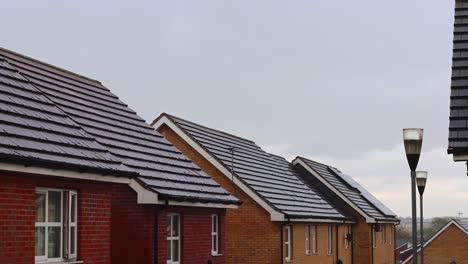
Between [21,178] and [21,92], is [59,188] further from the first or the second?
[21,92]

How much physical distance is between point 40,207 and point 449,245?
39774 mm

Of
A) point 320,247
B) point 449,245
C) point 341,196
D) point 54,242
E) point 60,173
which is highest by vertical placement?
point 60,173

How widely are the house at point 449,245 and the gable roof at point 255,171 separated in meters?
17.4

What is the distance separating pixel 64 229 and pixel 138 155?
18.5 feet

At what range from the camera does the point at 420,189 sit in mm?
21094

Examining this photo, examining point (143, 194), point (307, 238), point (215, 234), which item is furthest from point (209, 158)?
point (143, 194)

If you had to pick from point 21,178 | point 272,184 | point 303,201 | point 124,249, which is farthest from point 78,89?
point 303,201

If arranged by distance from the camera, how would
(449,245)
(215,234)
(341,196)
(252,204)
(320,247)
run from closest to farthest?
1. (215,234)
2. (252,204)
3. (320,247)
4. (341,196)
5. (449,245)

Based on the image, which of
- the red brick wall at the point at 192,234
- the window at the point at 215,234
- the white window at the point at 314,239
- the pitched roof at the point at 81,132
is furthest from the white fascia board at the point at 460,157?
the white window at the point at 314,239

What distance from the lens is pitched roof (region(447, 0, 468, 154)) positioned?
12.0 meters

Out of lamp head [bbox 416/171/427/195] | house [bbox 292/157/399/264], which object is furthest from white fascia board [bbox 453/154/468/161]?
house [bbox 292/157/399/264]

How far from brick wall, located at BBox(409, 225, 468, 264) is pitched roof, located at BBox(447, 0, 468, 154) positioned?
3528cm

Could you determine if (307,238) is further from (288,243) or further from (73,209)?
(73,209)

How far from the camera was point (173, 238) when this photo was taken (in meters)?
18.1
